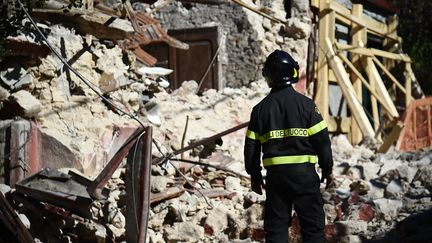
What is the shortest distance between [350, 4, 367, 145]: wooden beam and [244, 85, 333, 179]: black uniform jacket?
8.43 m

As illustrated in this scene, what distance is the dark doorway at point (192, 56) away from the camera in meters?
11.6

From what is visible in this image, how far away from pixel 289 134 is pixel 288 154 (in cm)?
13

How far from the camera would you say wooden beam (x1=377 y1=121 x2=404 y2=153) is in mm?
11453

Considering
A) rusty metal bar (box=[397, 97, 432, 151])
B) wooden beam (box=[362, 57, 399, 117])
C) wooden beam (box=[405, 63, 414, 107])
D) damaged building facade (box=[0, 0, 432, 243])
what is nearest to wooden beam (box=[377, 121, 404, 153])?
rusty metal bar (box=[397, 97, 432, 151])

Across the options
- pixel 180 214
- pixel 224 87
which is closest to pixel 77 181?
pixel 180 214

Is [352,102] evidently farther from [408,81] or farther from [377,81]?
[408,81]

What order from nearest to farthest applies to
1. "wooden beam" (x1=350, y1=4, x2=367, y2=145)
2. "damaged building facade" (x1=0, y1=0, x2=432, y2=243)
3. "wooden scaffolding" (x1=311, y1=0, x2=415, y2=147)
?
1. "damaged building facade" (x1=0, y1=0, x2=432, y2=243)
2. "wooden scaffolding" (x1=311, y1=0, x2=415, y2=147)
3. "wooden beam" (x1=350, y1=4, x2=367, y2=145)

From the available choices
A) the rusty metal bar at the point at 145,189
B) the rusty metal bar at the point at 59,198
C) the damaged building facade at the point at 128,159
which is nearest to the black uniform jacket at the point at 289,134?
the rusty metal bar at the point at 145,189

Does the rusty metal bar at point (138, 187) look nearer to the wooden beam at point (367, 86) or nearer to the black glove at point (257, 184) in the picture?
the black glove at point (257, 184)

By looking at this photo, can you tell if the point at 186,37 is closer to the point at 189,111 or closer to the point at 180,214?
the point at 189,111

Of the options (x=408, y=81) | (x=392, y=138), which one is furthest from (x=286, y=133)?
(x=408, y=81)

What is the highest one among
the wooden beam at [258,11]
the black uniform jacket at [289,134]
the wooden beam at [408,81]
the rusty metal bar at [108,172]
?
the wooden beam at [258,11]

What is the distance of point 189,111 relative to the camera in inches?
387

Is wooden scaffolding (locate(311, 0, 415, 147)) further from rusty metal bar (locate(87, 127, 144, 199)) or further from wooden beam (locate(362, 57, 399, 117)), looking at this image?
rusty metal bar (locate(87, 127, 144, 199))
